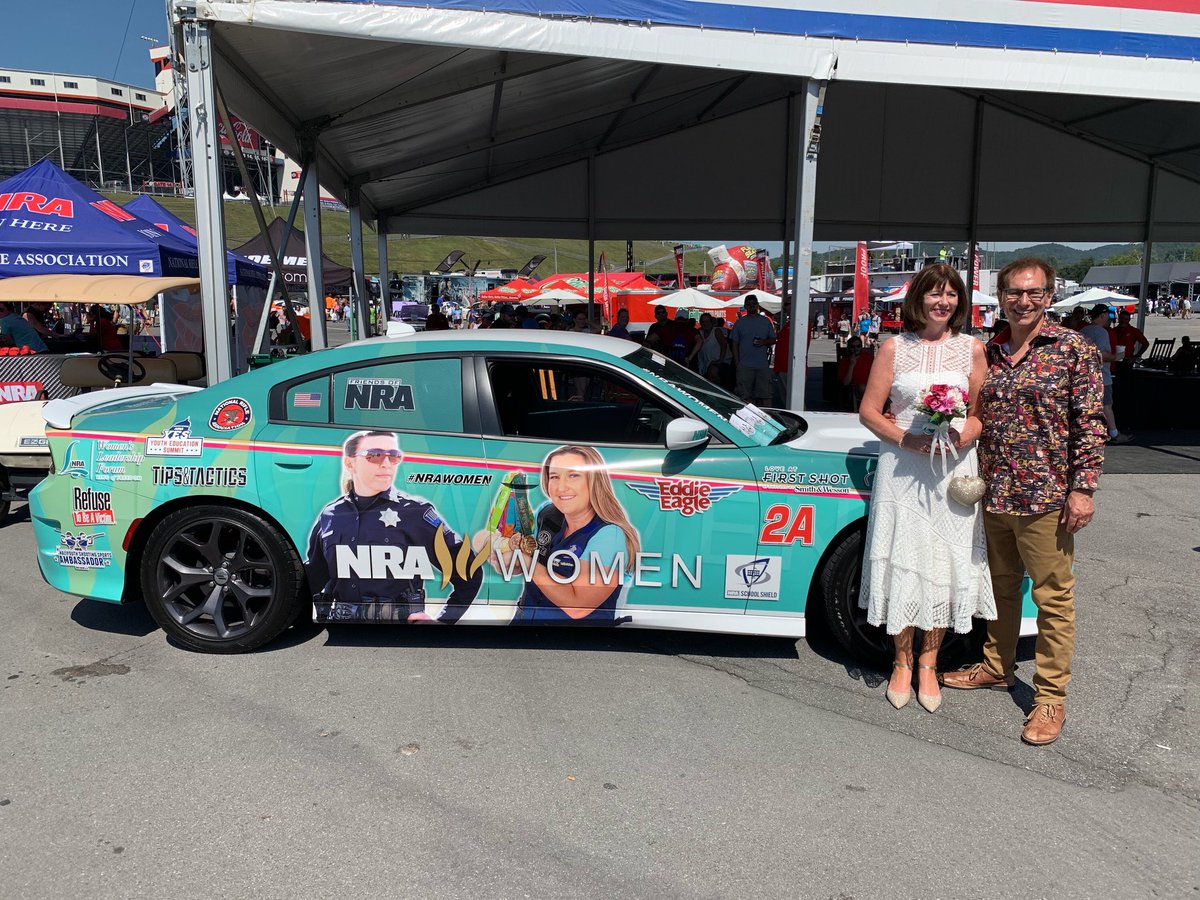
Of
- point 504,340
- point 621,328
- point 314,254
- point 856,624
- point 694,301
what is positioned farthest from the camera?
point 694,301

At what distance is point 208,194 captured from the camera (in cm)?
612

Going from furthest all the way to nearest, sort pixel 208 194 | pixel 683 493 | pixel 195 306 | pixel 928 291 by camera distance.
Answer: pixel 195 306 → pixel 208 194 → pixel 683 493 → pixel 928 291

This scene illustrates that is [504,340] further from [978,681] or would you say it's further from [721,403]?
[978,681]

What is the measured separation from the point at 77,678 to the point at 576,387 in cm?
265

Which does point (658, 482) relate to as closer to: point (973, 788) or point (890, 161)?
point (973, 788)

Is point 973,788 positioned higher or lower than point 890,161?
lower

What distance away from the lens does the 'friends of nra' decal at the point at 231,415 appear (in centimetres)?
413

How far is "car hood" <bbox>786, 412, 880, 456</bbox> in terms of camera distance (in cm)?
404

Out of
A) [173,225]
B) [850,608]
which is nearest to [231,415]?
[850,608]

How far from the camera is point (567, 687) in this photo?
3906 mm

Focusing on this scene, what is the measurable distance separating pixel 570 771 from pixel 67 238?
8.94m


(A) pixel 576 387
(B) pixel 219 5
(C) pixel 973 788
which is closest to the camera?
(C) pixel 973 788

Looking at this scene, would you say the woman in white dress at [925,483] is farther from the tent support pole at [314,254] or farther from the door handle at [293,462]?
the tent support pole at [314,254]

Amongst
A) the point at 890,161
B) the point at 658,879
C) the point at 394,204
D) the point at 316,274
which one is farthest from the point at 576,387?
the point at 890,161
